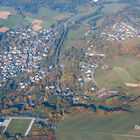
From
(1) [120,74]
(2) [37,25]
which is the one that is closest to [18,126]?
(1) [120,74]

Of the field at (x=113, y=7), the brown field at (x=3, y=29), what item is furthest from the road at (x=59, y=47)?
the brown field at (x=3, y=29)

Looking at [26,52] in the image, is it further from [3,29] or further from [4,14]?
[4,14]

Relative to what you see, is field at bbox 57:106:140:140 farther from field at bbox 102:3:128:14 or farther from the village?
field at bbox 102:3:128:14

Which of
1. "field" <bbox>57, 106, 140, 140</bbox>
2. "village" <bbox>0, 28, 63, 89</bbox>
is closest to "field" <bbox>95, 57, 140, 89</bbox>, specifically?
"field" <bbox>57, 106, 140, 140</bbox>

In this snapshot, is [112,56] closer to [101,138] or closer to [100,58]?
[100,58]

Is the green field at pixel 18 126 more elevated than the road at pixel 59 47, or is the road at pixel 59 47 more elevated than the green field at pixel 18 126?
the road at pixel 59 47

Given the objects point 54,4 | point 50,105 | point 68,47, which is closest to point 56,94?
point 50,105

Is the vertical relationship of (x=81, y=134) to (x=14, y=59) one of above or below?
below

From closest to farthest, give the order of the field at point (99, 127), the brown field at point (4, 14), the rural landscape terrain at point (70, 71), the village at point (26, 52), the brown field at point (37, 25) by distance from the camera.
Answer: the field at point (99, 127), the rural landscape terrain at point (70, 71), the village at point (26, 52), the brown field at point (37, 25), the brown field at point (4, 14)

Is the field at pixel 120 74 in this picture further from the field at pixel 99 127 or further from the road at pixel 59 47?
the road at pixel 59 47
